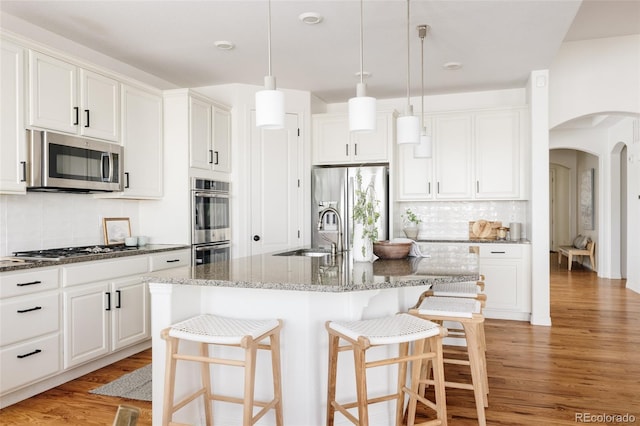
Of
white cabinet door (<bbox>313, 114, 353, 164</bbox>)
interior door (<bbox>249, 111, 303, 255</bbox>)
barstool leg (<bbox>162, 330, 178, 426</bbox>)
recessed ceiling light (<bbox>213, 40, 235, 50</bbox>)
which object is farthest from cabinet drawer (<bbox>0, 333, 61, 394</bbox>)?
white cabinet door (<bbox>313, 114, 353, 164</bbox>)

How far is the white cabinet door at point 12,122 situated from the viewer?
298cm

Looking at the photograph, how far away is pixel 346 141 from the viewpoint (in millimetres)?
5426

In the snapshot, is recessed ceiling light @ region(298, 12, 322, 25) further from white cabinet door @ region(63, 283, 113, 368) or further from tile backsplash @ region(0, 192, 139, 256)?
white cabinet door @ region(63, 283, 113, 368)

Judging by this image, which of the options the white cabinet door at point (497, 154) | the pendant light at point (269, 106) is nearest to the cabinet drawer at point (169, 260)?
the pendant light at point (269, 106)

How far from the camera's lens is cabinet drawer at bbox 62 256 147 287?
3160mm

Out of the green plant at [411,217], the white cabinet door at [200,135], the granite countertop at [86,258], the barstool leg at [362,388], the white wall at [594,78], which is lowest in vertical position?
the barstool leg at [362,388]

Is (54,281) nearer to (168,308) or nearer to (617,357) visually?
(168,308)

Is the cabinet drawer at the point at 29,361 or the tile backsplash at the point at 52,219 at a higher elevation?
the tile backsplash at the point at 52,219

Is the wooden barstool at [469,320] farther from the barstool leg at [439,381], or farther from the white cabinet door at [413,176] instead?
the white cabinet door at [413,176]

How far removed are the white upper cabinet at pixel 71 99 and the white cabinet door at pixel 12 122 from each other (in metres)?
0.08

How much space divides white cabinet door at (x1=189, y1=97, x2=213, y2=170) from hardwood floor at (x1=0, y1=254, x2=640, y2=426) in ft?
5.83

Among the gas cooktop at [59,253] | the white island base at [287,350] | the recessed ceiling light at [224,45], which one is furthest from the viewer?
the recessed ceiling light at [224,45]

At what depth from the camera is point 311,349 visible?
2.32 meters

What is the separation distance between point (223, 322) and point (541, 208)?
374 centimetres
